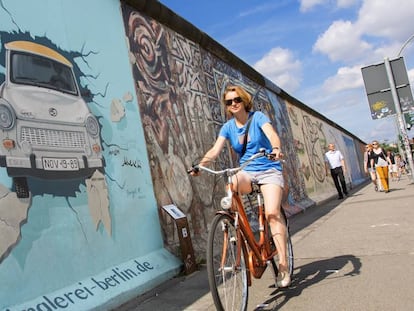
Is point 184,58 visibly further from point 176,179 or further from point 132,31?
point 176,179

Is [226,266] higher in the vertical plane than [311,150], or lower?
lower

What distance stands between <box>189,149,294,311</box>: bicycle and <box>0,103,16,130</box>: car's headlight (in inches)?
60.3

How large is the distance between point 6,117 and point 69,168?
30.1 inches

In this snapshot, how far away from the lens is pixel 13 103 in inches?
149

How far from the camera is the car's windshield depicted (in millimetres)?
3898

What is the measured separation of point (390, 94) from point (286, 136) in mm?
3511

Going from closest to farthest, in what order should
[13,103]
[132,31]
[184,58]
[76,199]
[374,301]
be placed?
[374,301]
[13,103]
[76,199]
[132,31]
[184,58]

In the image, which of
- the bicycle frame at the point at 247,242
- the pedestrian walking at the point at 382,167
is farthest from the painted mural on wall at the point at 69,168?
the pedestrian walking at the point at 382,167

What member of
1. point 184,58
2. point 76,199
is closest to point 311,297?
point 76,199

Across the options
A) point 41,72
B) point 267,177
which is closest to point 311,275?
point 267,177

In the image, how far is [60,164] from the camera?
4.13 metres

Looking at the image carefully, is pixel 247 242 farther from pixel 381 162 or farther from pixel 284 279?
pixel 381 162

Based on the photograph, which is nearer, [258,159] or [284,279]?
[284,279]

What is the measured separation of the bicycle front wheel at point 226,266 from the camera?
3.23 meters
